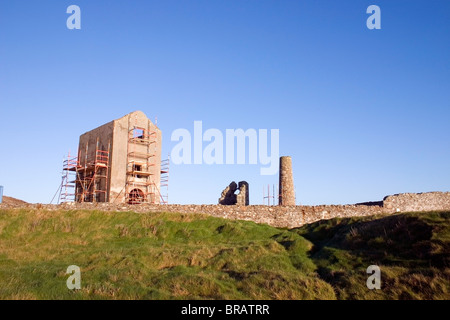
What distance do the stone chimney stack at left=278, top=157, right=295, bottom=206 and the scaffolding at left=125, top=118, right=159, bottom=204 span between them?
10301mm

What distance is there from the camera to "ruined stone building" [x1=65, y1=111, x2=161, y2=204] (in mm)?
28078

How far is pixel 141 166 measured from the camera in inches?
1195

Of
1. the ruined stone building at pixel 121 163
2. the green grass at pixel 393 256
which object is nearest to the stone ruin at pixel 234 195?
the ruined stone building at pixel 121 163

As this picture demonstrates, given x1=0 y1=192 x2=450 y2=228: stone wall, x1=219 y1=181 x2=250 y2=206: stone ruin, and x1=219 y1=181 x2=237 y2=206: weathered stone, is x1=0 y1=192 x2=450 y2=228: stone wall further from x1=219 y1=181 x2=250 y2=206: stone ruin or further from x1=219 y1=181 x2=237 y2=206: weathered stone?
x1=219 y1=181 x2=237 y2=206: weathered stone

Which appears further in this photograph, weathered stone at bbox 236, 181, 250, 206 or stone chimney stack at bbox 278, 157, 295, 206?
stone chimney stack at bbox 278, 157, 295, 206

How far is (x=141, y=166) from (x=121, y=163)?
2171 mm

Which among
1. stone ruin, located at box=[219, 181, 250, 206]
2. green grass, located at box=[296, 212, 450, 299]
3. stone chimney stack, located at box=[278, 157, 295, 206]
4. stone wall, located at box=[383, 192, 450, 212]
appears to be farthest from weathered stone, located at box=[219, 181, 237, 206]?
green grass, located at box=[296, 212, 450, 299]

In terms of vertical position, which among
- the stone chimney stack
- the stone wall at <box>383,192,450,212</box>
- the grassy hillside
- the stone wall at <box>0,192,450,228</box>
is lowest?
the grassy hillside

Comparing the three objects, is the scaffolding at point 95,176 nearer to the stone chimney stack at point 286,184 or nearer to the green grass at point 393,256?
the stone chimney stack at point 286,184

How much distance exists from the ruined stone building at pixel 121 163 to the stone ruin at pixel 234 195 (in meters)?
5.42

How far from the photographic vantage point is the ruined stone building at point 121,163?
28.1 meters
